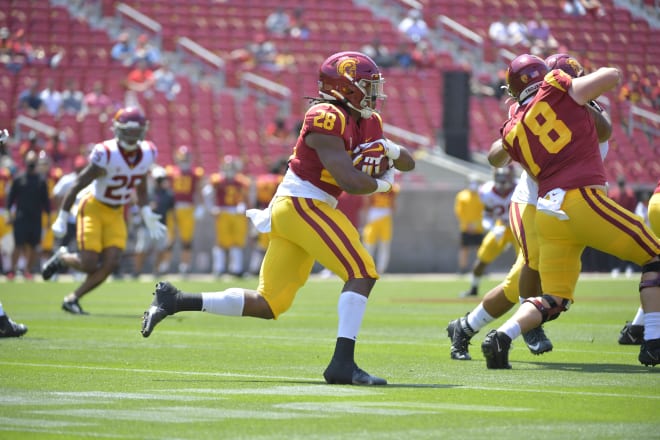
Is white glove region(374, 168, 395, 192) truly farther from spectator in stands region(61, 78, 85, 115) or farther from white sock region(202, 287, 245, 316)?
spectator in stands region(61, 78, 85, 115)

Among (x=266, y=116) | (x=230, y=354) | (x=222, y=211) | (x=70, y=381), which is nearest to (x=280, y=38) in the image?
(x=266, y=116)

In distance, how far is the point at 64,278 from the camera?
21.5 m

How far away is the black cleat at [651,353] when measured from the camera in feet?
24.0

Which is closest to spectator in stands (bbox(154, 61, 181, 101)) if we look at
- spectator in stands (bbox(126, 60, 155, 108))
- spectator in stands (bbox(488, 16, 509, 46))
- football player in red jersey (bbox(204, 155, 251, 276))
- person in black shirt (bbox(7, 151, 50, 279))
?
spectator in stands (bbox(126, 60, 155, 108))

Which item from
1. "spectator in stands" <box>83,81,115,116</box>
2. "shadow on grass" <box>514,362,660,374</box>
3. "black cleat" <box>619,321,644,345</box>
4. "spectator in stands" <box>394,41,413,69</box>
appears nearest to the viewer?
"shadow on grass" <box>514,362,660,374</box>

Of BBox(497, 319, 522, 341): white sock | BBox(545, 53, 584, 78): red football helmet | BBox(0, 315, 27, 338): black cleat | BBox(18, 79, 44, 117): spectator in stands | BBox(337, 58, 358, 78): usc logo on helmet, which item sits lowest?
BBox(0, 315, 27, 338): black cleat

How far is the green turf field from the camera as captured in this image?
208 inches

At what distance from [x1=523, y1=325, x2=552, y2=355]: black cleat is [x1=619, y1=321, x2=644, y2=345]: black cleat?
54.0 inches

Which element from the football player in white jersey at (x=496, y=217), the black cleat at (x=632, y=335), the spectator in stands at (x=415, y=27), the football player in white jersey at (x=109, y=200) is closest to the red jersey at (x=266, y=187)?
the football player in white jersey at (x=496, y=217)

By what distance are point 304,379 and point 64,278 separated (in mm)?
15035

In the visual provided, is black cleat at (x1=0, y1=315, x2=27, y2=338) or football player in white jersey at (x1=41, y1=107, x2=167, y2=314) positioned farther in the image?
football player in white jersey at (x1=41, y1=107, x2=167, y2=314)

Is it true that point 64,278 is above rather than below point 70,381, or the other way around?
below

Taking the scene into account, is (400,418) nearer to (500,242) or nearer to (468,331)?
(468,331)

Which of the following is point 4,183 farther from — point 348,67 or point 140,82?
point 348,67
